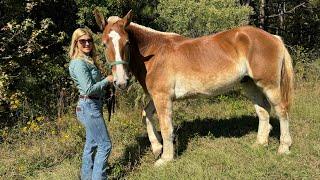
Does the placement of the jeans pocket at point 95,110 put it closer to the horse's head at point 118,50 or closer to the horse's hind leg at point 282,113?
the horse's head at point 118,50

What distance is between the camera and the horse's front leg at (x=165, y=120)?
536 cm

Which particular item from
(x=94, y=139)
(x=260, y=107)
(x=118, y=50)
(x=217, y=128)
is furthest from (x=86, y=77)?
(x=217, y=128)

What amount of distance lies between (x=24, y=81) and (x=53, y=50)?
6.78 ft

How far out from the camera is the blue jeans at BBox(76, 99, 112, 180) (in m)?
4.45

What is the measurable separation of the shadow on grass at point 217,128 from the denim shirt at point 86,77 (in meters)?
2.00

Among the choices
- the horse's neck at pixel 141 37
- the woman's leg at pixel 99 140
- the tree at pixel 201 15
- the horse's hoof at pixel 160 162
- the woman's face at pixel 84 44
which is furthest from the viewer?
the tree at pixel 201 15

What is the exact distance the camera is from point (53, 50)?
35.8 feet

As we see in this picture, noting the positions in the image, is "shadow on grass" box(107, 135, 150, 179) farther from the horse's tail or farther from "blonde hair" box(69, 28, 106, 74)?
the horse's tail

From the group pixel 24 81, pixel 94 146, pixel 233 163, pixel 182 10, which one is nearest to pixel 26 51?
pixel 24 81

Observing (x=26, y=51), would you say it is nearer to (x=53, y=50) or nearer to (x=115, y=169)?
(x=53, y=50)

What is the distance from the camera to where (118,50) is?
4.64 meters

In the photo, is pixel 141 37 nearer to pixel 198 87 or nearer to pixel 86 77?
pixel 198 87

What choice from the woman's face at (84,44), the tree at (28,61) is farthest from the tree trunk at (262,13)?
the woman's face at (84,44)

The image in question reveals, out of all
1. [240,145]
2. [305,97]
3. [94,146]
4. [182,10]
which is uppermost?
[182,10]
